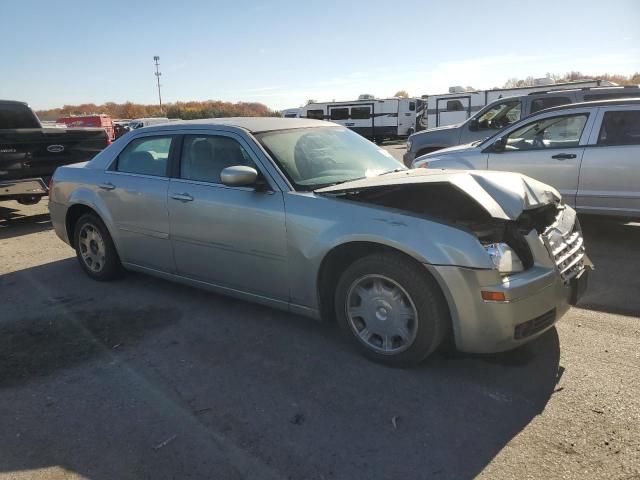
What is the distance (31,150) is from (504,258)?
27.1 feet

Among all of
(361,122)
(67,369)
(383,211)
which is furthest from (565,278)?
(361,122)

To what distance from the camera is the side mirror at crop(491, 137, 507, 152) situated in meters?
7.05

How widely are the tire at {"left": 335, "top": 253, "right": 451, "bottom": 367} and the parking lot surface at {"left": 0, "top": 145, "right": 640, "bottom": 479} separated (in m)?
0.15

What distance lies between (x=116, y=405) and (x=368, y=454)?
154cm

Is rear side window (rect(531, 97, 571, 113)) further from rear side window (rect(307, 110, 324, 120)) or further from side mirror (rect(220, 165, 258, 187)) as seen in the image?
rear side window (rect(307, 110, 324, 120))

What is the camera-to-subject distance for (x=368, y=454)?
8.36ft

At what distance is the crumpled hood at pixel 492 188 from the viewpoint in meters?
3.21

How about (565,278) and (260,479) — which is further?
(565,278)

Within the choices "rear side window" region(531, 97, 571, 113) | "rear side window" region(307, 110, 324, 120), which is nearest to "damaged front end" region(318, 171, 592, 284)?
"rear side window" region(531, 97, 571, 113)

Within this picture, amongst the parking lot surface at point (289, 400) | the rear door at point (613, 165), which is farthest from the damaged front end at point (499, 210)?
the rear door at point (613, 165)

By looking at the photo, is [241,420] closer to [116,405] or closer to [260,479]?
[260,479]

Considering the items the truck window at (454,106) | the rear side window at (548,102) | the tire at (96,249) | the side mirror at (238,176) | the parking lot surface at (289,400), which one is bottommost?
the parking lot surface at (289,400)

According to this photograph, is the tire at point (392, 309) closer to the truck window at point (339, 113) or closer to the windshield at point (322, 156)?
the windshield at point (322, 156)

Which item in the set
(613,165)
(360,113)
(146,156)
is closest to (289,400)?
(146,156)
